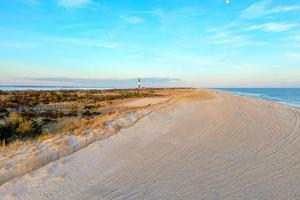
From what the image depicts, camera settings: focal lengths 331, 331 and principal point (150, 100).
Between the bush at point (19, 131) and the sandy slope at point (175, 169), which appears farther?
the bush at point (19, 131)

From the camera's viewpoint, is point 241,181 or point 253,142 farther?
point 253,142

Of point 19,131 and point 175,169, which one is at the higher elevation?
point 175,169

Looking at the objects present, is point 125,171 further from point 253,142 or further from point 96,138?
point 253,142

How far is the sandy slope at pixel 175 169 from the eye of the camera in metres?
5.82

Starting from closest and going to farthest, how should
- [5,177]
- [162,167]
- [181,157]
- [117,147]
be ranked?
1. [5,177]
2. [162,167]
3. [181,157]
4. [117,147]

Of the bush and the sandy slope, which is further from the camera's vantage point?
the bush

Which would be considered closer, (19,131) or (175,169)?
(175,169)

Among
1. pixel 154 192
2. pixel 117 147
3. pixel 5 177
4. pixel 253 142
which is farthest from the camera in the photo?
pixel 253 142

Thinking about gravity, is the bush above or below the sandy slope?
below

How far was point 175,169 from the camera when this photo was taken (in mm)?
7250

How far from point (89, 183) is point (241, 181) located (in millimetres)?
2936

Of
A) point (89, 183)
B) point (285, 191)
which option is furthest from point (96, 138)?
point (285, 191)

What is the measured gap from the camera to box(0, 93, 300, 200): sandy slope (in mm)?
5824

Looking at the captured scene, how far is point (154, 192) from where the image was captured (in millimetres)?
5797
